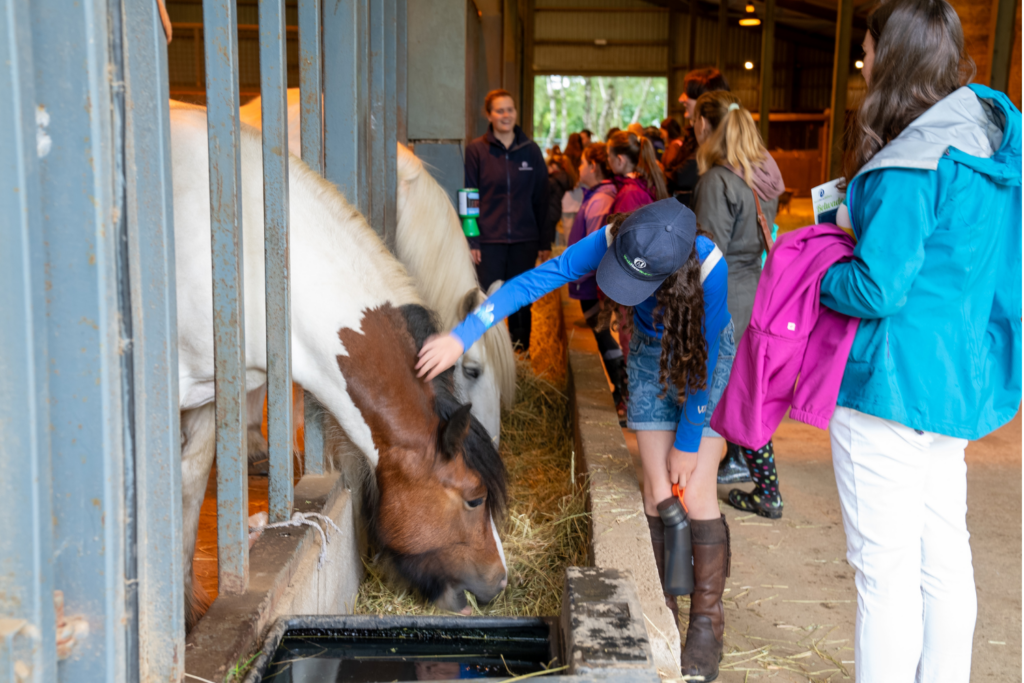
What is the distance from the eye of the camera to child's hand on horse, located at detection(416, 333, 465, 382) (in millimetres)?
2371

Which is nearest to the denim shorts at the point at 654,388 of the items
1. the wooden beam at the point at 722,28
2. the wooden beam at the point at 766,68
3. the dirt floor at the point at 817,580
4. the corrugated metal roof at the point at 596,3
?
the dirt floor at the point at 817,580

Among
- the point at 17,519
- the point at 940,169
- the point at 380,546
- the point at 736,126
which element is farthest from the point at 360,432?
→ the point at 736,126

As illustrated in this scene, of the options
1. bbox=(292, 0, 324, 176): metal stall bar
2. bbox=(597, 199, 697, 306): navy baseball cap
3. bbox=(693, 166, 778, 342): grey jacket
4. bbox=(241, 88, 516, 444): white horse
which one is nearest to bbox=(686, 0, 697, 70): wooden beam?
bbox=(241, 88, 516, 444): white horse

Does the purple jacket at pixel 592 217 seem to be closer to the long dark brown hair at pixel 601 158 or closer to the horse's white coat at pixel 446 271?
the long dark brown hair at pixel 601 158

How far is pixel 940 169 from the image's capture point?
1680 mm

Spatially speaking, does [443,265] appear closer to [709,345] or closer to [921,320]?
[709,345]

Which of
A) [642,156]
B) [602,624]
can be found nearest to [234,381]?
[602,624]

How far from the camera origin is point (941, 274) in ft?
5.74

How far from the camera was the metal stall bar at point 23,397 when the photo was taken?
0.98 metres

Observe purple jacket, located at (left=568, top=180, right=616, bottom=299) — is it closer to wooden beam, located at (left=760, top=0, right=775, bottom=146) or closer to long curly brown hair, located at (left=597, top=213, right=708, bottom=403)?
long curly brown hair, located at (left=597, top=213, right=708, bottom=403)

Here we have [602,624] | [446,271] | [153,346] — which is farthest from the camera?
[446,271]

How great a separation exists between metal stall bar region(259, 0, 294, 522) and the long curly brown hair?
3.08ft

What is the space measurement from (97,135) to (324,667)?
1151mm

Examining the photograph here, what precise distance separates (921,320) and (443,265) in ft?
7.86
